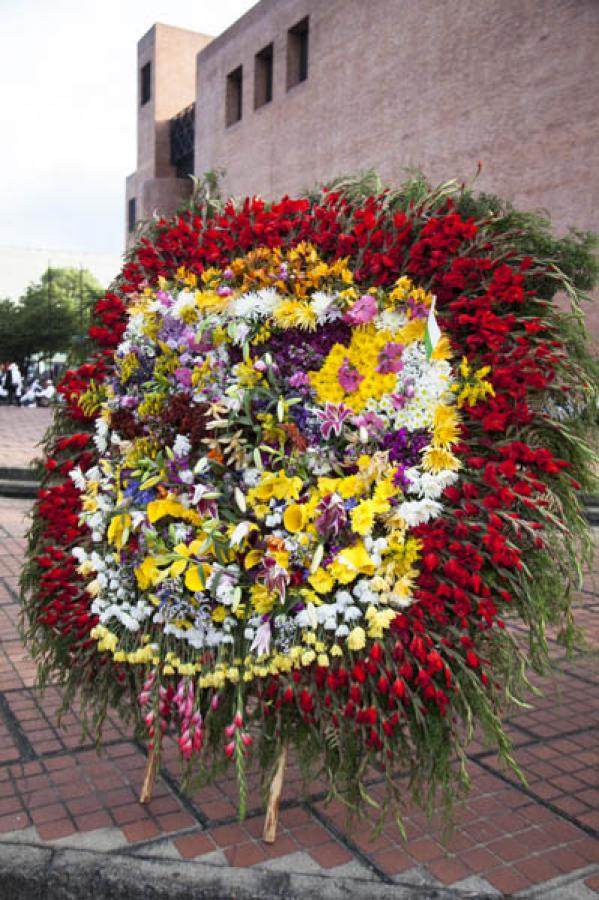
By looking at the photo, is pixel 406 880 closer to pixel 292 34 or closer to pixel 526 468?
pixel 526 468

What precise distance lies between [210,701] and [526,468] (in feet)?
3.85

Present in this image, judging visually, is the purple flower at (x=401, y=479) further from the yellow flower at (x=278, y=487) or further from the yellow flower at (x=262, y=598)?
the yellow flower at (x=262, y=598)

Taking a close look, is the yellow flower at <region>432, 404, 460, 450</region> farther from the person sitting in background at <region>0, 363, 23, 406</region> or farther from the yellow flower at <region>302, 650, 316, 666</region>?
the person sitting in background at <region>0, 363, 23, 406</region>

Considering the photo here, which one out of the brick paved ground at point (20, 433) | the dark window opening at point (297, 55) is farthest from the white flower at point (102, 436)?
the dark window opening at point (297, 55)

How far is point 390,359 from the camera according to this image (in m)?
2.51

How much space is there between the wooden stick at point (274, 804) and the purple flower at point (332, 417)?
1.00 metres

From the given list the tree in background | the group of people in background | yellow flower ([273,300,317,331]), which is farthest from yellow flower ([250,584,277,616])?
the tree in background

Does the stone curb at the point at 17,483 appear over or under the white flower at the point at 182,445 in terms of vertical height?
under

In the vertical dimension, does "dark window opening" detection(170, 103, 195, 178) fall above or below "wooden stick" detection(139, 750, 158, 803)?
above

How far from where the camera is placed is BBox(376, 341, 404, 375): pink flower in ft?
8.18

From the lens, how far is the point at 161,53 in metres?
37.9

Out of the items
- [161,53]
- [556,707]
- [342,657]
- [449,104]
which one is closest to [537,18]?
[449,104]

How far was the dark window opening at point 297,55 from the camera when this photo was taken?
27.5 m

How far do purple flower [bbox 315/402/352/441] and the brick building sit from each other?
11958mm
